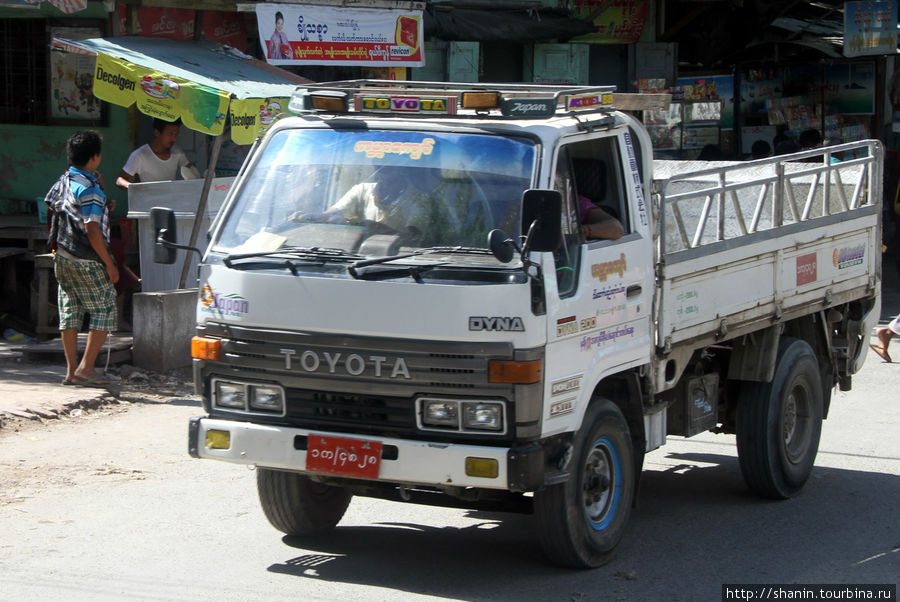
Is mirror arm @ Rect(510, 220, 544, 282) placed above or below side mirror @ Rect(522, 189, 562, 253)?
below

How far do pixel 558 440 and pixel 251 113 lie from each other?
5898mm

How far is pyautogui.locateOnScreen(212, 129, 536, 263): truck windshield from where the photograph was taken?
5020 mm

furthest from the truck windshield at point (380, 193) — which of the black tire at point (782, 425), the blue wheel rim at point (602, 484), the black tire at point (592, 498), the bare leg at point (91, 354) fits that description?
the bare leg at point (91, 354)

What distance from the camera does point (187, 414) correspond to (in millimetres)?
8688

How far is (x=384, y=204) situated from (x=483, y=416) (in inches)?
41.9

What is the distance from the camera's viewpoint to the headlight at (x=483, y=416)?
15.6 feet

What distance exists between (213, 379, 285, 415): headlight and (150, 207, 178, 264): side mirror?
0.79 meters

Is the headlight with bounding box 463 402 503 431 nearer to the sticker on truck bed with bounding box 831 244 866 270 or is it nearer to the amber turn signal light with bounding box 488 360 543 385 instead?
the amber turn signal light with bounding box 488 360 543 385

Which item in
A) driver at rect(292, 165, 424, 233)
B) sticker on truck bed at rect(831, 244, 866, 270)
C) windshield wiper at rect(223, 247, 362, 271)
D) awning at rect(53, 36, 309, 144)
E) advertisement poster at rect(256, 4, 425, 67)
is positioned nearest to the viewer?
windshield wiper at rect(223, 247, 362, 271)

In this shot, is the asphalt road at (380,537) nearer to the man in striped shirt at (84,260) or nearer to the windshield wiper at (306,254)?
the man in striped shirt at (84,260)

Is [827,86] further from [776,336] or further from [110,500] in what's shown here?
[110,500]

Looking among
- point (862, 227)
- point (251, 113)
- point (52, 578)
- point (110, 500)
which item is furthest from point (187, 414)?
point (862, 227)

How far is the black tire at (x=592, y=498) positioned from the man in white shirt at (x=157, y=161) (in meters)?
6.51

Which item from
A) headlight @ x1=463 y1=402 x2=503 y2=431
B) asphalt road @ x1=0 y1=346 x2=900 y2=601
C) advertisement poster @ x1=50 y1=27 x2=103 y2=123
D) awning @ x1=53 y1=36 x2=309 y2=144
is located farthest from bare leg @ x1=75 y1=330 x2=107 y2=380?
headlight @ x1=463 y1=402 x2=503 y2=431
